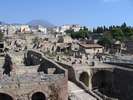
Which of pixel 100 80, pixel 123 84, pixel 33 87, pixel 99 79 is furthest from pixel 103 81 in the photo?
pixel 33 87

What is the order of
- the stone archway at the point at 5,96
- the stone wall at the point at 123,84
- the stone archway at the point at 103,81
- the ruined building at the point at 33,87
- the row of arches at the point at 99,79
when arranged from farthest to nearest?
the row of arches at the point at 99,79
the stone archway at the point at 103,81
the stone wall at the point at 123,84
the stone archway at the point at 5,96
the ruined building at the point at 33,87

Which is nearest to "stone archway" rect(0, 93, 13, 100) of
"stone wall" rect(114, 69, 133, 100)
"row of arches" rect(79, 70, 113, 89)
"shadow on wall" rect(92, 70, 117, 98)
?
"row of arches" rect(79, 70, 113, 89)

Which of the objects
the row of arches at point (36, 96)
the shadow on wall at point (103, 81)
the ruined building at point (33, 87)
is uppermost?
the ruined building at point (33, 87)

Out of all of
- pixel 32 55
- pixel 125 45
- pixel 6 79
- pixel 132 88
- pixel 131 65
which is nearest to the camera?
pixel 6 79

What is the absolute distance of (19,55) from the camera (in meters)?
39.5

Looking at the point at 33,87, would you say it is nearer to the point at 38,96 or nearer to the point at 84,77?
the point at 38,96

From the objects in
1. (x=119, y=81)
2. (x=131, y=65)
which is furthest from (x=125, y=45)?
(x=119, y=81)

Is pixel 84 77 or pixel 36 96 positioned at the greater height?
pixel 36 96

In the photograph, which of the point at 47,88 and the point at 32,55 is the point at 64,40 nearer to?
the point at 32,55

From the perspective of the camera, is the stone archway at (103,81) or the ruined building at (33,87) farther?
the stone archway at (103,81)

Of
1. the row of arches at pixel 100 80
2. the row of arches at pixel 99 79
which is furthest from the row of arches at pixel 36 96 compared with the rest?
the row of arches at pixel 99 79

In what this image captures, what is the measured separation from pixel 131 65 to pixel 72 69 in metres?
8.63

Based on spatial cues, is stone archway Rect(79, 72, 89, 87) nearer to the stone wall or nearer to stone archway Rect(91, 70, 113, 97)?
stone archway Rect(91, 70, 113, 97)

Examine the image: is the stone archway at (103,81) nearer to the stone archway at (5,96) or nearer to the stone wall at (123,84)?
the stone wall at (123,84)
